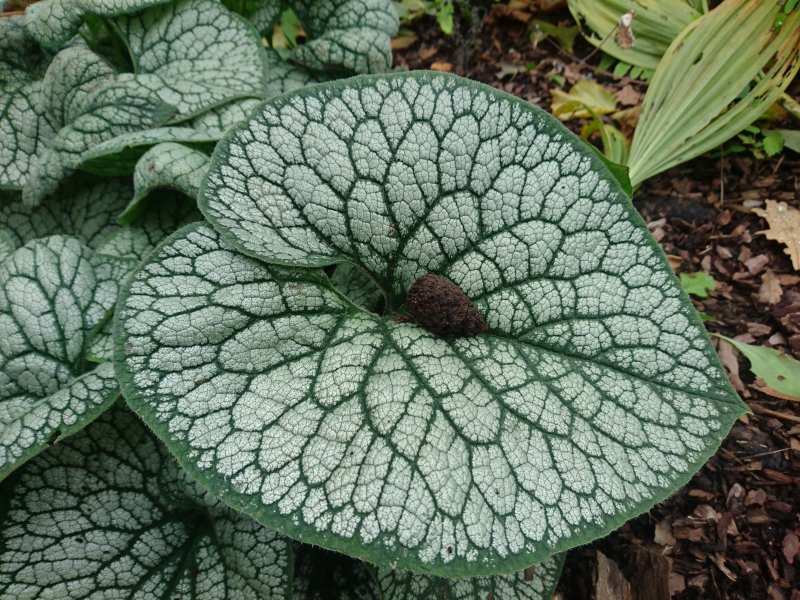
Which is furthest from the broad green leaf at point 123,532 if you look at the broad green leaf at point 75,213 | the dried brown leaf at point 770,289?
the dried brown leaf at point 770,289

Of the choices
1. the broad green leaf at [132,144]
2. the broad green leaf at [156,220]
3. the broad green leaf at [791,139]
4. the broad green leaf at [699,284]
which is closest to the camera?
the broad green leaf at [132,144]

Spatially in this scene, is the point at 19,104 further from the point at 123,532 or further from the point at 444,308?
the point at 444,308

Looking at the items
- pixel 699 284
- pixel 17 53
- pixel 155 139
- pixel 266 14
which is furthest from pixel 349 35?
pixel 699 284

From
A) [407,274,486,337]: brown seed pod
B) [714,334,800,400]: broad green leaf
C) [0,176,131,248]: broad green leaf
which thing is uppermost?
[407,274,486,337]: brown seed pod

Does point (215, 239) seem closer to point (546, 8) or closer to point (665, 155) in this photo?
point (665, 155)

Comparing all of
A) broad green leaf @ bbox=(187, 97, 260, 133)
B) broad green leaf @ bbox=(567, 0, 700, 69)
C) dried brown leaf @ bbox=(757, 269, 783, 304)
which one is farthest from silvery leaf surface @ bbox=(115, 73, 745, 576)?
broad green leaf @ bbox=(567, 0, 700, 69)

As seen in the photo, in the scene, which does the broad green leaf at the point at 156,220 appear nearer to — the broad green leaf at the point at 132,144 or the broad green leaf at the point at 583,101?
the broad green leaf at the point at 132,144

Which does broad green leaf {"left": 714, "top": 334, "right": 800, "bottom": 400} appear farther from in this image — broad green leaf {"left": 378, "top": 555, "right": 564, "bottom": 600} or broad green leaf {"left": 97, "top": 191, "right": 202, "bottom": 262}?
broad green leaf {"left": 97, "top": 191, "right": 202, "bottom": 262}
